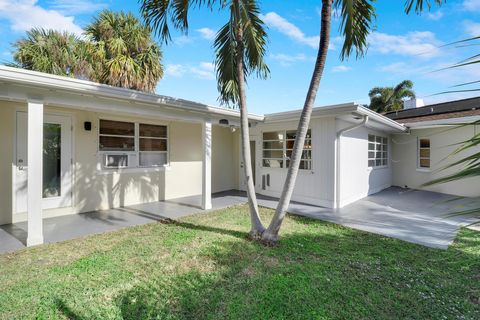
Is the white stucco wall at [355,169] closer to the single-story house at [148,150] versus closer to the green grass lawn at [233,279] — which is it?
the single-story house at [148,150]

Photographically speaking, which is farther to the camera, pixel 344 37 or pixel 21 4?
pixel 21 4

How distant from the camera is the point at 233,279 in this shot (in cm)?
384

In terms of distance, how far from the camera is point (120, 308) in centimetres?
317

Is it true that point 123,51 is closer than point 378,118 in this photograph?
No

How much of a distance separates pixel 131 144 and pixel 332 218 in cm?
654

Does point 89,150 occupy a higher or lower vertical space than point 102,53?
lower

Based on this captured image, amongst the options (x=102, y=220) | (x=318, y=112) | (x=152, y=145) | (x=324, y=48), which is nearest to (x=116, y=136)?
(x=152, y=145)

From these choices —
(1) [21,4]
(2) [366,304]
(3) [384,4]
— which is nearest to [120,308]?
(2) [366,304]

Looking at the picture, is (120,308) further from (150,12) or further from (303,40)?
(303,40)

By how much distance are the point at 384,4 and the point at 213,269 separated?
19.8 ft

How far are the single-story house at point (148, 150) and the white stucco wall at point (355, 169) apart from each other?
1.5 inches

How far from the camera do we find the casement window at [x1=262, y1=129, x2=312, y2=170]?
889cm

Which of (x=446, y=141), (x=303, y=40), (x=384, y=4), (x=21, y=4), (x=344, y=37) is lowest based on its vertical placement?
(x=446, y=141)

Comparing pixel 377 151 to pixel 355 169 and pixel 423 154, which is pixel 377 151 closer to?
pixel 423 154
